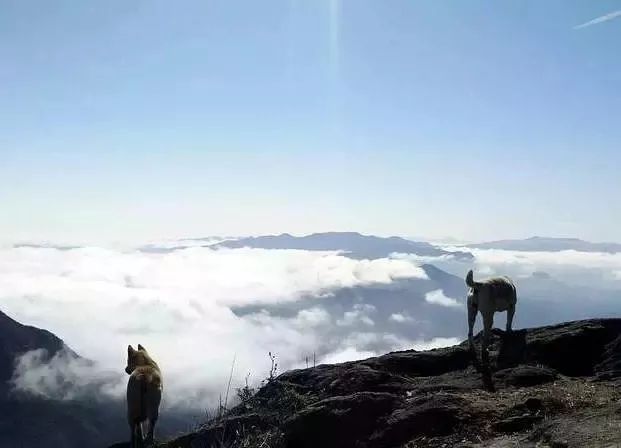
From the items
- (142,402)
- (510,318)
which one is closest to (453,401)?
(142,402)

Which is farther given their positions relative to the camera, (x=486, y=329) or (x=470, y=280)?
(x=470, y=280)

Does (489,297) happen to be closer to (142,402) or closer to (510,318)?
(510,318)

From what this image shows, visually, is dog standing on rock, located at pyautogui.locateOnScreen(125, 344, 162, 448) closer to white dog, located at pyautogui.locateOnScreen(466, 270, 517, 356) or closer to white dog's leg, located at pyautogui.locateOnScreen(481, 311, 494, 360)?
white dog's leg, located at pyautogui.locateOnScreen(481, 311, 494, 360)

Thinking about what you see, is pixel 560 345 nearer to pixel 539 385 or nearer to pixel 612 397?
pixel 539 385

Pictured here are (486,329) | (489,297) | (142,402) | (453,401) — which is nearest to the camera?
(453,401)

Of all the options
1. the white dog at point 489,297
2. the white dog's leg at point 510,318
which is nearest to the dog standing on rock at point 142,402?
the white dog at point 489,297

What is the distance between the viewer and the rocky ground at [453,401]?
10203mm

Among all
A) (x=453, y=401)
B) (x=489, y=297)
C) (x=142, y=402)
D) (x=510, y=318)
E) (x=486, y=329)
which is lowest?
(x=142, y=402)

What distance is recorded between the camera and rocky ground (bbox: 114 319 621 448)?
33.5 ft

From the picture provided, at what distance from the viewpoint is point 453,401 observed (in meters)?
11.5

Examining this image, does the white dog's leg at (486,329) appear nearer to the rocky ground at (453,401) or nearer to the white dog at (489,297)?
the white dog at (489,297)

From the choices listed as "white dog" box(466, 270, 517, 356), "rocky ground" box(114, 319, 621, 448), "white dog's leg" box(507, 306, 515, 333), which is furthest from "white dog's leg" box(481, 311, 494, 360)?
"white dog's leg" box(507, 306, 515, 333)

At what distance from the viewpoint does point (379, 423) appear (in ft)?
37.7

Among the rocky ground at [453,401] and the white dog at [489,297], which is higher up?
the white dog at [489,297]
